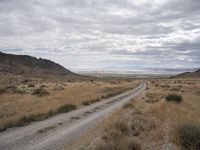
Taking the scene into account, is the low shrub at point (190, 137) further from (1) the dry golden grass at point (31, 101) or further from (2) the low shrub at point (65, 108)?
(2) the low shrub at point (65, 108)

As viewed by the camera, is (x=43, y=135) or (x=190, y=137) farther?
(x=43, y=135)

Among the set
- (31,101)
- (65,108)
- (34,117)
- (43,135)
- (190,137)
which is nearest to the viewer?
(190,137)

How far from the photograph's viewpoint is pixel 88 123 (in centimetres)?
1500

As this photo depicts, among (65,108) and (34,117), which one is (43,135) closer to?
(34,117)

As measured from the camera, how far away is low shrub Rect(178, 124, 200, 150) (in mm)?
9211

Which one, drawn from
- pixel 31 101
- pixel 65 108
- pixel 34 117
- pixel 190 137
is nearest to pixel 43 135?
pixel 34 117

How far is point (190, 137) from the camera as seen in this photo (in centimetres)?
944

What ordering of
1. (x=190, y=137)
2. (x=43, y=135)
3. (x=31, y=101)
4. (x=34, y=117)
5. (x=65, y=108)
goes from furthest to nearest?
(x=31, y=101), (x=65, y=108), (x=34, y=117), (x=43, y=135), (x=190, y=137)

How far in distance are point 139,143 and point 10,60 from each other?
183099 mm

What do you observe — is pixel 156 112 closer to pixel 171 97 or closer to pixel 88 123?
pixel 88 123

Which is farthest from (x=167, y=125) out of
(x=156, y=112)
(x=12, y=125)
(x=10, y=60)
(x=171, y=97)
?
(x=10, y=60)

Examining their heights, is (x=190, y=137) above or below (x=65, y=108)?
above

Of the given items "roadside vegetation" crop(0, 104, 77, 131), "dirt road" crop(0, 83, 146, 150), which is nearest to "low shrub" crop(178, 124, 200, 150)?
"dirt road" crop(0, 83, 146, 150)

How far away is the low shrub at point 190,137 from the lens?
921 centimetres
